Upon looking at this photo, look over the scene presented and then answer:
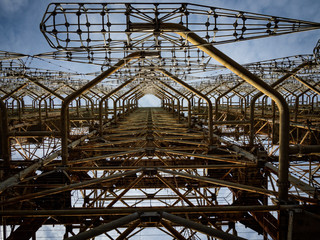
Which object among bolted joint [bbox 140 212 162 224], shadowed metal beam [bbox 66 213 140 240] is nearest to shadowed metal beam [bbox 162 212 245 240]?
bolted joint [bbox 140 212 162 224]

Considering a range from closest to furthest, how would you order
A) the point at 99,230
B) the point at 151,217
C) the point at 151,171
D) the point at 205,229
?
the point at 99,230
the point at 205,229
the point at 151,217
the point at 151,171

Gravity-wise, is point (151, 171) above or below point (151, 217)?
above

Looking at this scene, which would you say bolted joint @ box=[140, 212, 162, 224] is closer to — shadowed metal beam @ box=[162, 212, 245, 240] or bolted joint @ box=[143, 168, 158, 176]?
shadowed metal beam @ box=[162, 212, 245, 240]

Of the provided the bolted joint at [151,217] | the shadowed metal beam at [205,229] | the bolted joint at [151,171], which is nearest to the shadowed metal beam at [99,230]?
the bolted joint at [151,217]

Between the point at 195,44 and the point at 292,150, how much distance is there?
13.4 feet

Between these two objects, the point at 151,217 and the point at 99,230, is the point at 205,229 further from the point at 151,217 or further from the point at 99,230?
the point at 99,230

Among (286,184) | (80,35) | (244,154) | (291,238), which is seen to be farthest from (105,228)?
(244,154)

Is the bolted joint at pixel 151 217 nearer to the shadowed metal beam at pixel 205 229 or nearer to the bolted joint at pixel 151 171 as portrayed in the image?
the shadowed metal beam at pixel 205 229

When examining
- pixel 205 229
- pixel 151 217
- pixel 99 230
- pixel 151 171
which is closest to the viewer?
pixel 99 230

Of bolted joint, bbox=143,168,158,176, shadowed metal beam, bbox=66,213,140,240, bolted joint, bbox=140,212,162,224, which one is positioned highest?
bolted joint, bbox=143,168,158,176

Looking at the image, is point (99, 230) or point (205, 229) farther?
point (205, 229)

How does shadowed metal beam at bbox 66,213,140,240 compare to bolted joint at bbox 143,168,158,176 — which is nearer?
shadowed metal beam at bbox 66,213,140,240

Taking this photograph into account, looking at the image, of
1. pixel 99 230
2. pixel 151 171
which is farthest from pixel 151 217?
pixel 151 171

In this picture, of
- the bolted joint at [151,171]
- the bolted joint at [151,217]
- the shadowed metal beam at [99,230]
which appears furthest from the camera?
the bolted joint at [151,171]
